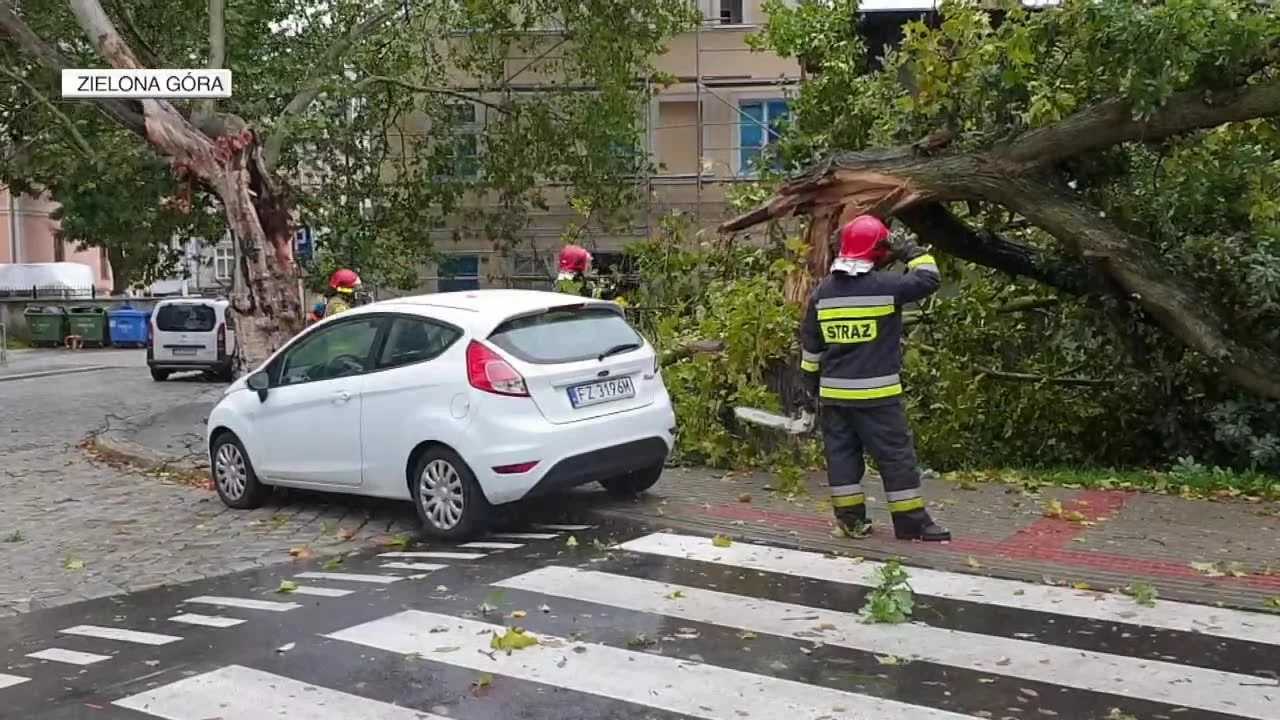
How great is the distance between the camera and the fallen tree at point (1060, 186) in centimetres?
890

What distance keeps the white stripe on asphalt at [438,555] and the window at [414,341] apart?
1.22 metres

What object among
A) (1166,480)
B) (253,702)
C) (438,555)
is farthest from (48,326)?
(253,702)

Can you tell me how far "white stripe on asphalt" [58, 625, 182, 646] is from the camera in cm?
579

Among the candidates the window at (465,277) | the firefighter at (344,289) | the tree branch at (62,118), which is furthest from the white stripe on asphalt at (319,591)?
the window at (465,277)

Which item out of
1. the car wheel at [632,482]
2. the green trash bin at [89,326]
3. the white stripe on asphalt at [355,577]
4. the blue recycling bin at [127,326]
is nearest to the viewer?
the white stripe on asphalt at [355,577]

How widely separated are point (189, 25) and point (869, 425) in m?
13.8

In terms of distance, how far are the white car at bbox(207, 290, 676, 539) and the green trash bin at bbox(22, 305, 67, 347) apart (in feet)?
100

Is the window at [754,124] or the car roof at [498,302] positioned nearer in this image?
the car roof at [498,302]

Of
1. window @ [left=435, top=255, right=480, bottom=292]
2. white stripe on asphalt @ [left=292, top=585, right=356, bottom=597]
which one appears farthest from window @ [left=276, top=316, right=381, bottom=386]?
window @ [left=435, top=255, right=480, bottom=292]

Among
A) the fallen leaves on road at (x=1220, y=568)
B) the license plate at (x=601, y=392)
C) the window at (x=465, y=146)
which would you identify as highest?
the window at (x=465, y=146)

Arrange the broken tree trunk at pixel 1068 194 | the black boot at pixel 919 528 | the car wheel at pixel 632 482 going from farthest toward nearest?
the broken tree trunk at pixel 1068 194 < the car wheel at pixel 632 482 < the black boot at pixel 919 528

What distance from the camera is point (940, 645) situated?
5.31 meters

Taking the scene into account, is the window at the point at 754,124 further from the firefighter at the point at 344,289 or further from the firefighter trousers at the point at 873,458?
the firefighter trousers at the point at 873,458

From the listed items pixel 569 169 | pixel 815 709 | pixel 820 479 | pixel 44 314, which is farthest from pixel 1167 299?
pixel 44 314
